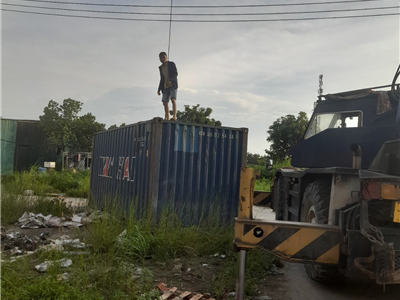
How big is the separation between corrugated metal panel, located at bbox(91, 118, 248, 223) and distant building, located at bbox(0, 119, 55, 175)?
859 inches

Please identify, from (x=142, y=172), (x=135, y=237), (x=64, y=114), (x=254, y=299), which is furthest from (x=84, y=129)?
(x=254, y=299)

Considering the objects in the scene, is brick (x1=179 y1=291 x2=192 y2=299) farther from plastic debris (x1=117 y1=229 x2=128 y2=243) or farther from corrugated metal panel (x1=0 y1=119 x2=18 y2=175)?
corrugated metal panel (x1=0 y1=119 x2=18 y2=175)

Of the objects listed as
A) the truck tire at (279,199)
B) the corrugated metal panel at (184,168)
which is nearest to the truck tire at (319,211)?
the truck tire at (279,199)

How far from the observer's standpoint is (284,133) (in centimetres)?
2598

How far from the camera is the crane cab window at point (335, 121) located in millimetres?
5879

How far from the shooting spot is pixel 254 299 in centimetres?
412

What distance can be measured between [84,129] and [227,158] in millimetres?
22447

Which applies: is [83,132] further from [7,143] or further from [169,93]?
[169,93]

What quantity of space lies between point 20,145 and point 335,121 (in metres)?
26.6

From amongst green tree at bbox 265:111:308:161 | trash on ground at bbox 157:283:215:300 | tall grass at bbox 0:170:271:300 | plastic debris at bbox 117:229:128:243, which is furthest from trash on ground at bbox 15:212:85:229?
green tree at bbox 265:111:308:161

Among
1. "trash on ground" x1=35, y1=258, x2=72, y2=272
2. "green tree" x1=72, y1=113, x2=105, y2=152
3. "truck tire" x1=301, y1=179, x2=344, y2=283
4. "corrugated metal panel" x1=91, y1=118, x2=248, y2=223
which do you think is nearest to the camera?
"truck tire" x1=301, y1=179, x2=344, y2=283

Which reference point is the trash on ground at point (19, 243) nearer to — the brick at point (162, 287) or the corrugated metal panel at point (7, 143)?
the brick at point (162, 287)

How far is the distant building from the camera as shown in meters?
27.0

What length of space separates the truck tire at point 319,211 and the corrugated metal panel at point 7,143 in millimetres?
26650
